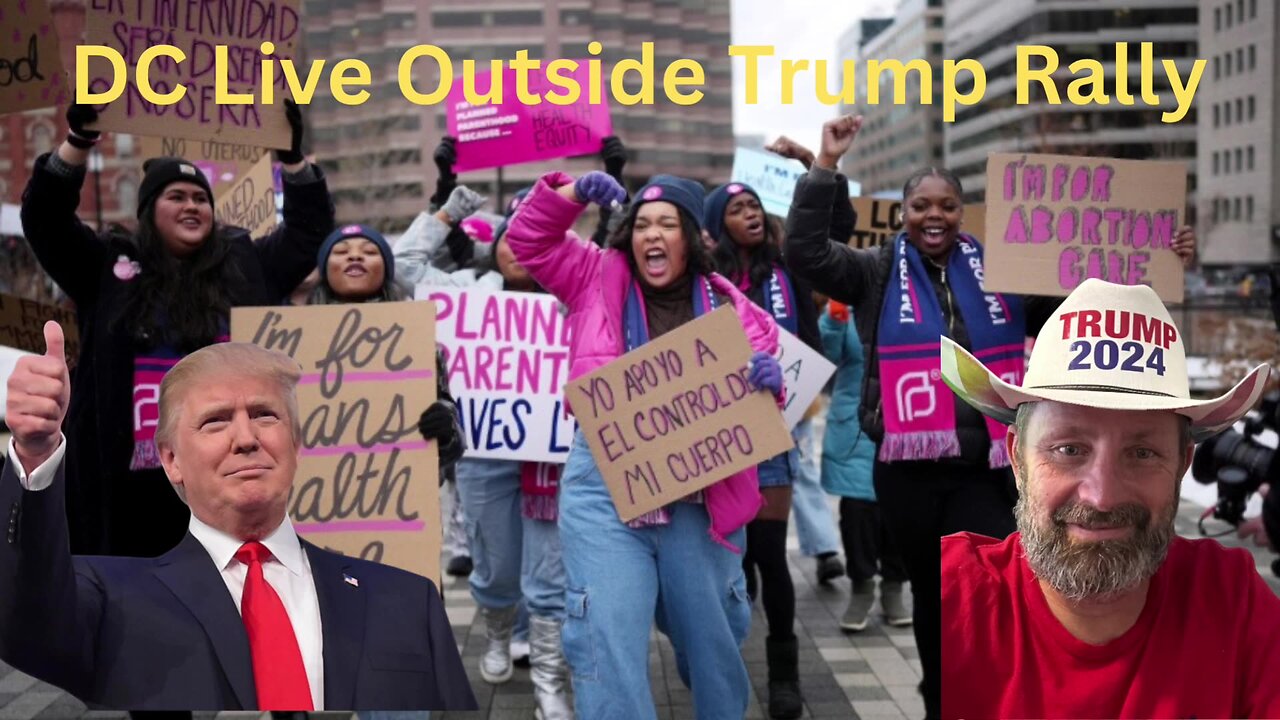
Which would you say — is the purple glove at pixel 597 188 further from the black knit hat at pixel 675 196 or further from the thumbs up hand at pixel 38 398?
the thumbs up hand at pixel 38 398

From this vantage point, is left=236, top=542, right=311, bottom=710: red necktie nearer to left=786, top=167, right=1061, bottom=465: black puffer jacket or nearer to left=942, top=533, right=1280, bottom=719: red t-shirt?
left=942, top=533, right=1280, bottom=719: red t-shirt

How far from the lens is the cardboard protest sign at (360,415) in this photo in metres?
3.80

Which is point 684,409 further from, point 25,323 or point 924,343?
point 25,323

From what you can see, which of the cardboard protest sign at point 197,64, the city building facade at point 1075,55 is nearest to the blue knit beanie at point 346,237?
the cardboard protest sign at point 197,64

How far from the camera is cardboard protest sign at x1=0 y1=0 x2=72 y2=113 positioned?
12.7 feet

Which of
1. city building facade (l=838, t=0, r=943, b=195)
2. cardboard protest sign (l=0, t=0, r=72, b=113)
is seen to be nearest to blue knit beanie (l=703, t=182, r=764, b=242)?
cardboard protest sign (l=0, t=0, r=72, b=113)

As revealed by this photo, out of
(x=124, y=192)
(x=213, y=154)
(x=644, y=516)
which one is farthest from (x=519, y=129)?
(x=124, y=192)

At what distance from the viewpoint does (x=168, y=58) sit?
4203 millimetres

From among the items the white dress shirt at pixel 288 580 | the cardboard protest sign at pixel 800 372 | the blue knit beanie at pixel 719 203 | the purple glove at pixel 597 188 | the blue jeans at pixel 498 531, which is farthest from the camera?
the blue knit beanie at pixel 719 203

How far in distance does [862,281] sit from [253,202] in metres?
3.81

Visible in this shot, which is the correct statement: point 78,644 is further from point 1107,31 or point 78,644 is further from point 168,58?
point 1107,31

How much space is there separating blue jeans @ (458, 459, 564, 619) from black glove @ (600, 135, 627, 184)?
165 centimetres

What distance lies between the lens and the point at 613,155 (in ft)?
21.5

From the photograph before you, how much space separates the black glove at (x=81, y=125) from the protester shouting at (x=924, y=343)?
2276 mm
